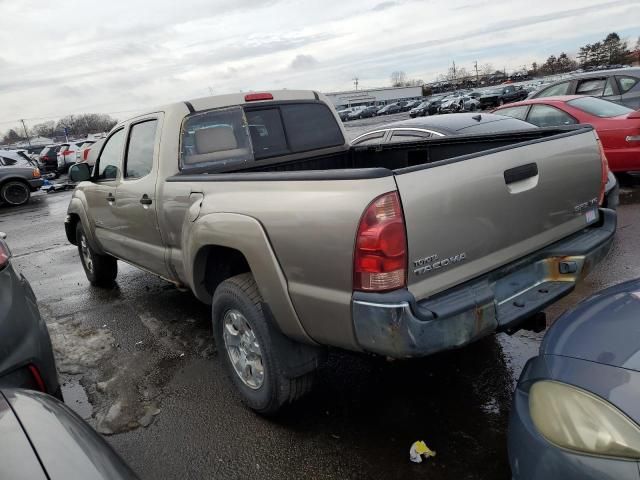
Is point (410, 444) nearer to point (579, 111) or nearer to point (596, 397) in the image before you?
point (596, 397)

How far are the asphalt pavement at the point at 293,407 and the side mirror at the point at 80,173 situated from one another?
1.52 metres

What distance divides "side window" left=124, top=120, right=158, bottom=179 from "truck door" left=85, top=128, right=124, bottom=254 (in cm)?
21

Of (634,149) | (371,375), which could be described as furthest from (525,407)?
(634,149)

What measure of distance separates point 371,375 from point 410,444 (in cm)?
83

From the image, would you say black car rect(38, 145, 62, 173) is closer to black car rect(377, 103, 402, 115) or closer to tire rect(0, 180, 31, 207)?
tire rect(0, 180, 31, 207)

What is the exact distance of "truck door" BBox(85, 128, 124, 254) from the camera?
504 cm

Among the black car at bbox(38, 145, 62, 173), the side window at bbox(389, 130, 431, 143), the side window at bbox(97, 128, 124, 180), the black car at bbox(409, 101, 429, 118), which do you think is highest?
the side window at bbox(97, 128, 124, 180)

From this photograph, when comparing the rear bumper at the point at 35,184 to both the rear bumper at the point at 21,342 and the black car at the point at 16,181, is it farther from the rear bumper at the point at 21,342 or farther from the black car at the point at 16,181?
the rear bumper at the point at 21,342

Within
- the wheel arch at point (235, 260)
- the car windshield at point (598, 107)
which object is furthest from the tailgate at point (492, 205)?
the car windshield at point (598, 107)

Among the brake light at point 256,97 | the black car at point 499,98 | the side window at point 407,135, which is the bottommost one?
the black car at point 499,98

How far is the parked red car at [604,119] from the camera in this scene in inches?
307

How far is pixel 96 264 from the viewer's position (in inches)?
248

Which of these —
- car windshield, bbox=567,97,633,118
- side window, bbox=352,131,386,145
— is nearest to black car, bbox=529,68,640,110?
car windshield, bbox=567,97,633,118

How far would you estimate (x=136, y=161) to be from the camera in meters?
4.63
